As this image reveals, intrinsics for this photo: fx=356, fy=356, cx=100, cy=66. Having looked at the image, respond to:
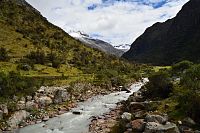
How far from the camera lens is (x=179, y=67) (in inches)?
4373

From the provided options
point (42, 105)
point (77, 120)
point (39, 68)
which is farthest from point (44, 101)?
point (39, 68)

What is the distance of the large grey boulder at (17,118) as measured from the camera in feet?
172

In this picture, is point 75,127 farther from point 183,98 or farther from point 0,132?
point 183,98

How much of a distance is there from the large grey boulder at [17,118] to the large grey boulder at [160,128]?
24.4 m

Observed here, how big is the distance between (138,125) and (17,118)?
77.7 feet

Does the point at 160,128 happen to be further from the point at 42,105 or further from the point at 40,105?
the point at 42,105

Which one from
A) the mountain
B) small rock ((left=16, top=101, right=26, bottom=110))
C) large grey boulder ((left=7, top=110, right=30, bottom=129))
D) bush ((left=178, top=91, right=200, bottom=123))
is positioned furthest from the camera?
the mountain

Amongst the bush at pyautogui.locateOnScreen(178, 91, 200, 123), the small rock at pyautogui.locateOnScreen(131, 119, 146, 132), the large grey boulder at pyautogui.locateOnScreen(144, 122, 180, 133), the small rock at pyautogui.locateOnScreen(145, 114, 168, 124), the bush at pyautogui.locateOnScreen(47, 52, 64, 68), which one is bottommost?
the small rock at pyautogui.locateOnScreen(131, 119, 146, 132)

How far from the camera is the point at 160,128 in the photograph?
33938 millimetres

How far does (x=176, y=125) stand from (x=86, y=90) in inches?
2050

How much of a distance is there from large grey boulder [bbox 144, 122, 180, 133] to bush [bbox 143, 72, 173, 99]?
1923cm

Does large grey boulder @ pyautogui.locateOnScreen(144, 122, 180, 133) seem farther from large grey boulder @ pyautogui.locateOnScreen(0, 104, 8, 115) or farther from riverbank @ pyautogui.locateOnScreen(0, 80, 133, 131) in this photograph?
large grey boulder @ pyautogui.locateOnScreen(0, 104, 8, 115)

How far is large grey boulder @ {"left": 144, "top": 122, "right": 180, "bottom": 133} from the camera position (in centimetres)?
3347

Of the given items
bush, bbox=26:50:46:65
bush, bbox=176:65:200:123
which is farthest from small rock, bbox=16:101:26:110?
bush, bbox=26:50:46:65
